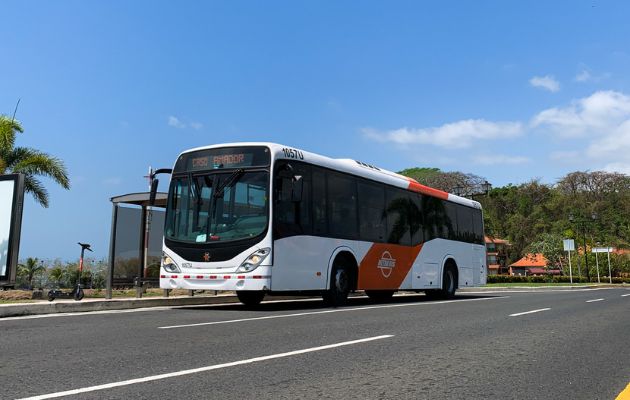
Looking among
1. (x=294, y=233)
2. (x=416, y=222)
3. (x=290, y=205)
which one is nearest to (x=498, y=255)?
(x=416, y=222)

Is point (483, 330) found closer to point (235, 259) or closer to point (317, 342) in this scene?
point (317, 342)

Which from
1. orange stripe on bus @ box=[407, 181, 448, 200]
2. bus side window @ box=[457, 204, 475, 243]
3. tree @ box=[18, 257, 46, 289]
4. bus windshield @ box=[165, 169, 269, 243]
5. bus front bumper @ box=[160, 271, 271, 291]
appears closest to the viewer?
bus front bumper @ box=[160, 271, 271, 291]

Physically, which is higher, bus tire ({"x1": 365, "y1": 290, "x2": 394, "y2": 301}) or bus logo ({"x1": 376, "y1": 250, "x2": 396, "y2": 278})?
bus logo ({"x1": 376, "y1": 250, "x2": 396, "y2": 278})

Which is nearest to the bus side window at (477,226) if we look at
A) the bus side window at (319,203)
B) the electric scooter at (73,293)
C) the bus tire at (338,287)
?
the bus tire at (338,287)

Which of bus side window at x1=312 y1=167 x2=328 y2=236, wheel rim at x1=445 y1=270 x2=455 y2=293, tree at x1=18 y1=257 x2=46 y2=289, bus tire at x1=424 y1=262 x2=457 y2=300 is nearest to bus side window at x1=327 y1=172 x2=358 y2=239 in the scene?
bus side window at x1=312 y1=167 x2=328 y2=236

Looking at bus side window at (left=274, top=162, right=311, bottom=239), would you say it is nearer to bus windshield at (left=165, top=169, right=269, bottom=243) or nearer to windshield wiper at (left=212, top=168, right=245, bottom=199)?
bus windshield at (left=165, top=169, right=269, bottom=243)

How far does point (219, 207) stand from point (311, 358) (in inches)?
254

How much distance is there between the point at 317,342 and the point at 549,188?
91.1 m

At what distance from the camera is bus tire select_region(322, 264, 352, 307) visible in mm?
12820

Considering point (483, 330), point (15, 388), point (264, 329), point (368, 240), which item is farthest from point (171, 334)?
point (368, 240)

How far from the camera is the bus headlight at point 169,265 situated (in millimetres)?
11719

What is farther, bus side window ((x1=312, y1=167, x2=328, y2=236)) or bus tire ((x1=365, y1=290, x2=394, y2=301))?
bus tire ((x1=365, y1=290, x2=394, y2=301))

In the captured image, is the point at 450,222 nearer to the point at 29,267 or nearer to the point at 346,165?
the point at 346,165

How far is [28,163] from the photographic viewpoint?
78.5 feet
